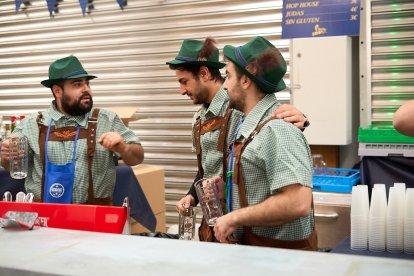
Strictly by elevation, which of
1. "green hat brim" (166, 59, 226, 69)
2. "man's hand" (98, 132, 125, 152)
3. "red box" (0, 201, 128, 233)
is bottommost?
"red box" (0, 201, 128, 233)

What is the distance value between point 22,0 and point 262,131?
236 inches

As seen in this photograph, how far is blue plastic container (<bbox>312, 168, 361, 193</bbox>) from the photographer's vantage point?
440cm

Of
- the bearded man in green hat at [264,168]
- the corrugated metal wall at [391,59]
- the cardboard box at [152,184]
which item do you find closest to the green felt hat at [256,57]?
the bearded man in green hat at [264,168]

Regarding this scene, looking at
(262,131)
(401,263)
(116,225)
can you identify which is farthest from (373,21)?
(401,263)

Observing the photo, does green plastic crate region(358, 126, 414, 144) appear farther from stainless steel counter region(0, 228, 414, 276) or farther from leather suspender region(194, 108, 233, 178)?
stainless steel counter region(0, 228, 414, 276)

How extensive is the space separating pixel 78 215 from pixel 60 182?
145 centimetres

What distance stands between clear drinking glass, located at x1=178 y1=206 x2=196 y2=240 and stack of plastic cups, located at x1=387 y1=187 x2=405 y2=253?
3.13 feet

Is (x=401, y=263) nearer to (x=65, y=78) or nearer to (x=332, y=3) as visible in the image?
(x=65, y=78)

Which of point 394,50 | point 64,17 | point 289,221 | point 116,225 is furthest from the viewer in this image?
point 64,17

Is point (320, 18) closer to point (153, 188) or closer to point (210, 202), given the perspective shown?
point (153, 188)

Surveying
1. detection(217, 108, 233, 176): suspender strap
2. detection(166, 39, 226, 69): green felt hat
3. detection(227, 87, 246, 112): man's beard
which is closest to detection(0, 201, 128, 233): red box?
detection(227, 87, 246, 112): man's beard

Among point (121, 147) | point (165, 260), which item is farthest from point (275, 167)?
point (121, 147)

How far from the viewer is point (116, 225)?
207 centimetres

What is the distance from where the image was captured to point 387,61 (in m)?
5.01
